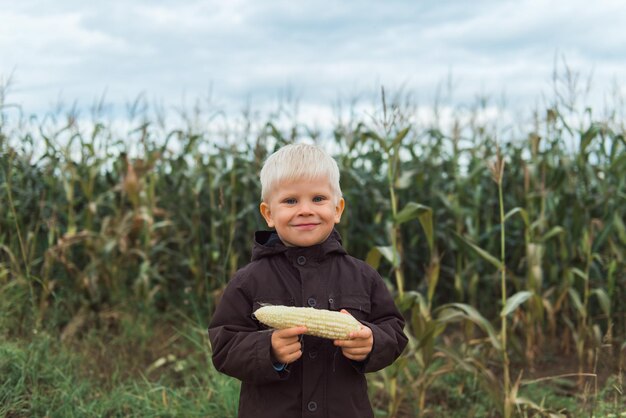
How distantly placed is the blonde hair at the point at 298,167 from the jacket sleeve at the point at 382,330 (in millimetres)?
392

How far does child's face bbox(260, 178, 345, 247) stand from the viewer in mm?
2283

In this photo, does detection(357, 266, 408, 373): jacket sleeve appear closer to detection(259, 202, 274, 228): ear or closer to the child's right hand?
the child's right hand

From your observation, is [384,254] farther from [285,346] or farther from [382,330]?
[285,346]

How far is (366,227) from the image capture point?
6512mm

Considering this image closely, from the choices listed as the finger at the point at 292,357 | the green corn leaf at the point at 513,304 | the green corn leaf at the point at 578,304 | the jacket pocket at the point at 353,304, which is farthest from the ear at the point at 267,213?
the green corn leaf at the point at 578,304

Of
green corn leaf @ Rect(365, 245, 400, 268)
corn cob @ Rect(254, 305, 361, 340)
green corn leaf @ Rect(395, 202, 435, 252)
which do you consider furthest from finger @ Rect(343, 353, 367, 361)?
green corn leaf @ Rect(395, 202, 435, 252)

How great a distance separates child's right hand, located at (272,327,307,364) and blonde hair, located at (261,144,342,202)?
50 centimetres

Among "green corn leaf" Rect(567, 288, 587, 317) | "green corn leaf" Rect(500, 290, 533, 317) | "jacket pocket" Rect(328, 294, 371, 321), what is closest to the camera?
"jacket pocket" Rect(328, 294, 371, 321)

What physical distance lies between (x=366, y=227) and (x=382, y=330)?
4.20 meters

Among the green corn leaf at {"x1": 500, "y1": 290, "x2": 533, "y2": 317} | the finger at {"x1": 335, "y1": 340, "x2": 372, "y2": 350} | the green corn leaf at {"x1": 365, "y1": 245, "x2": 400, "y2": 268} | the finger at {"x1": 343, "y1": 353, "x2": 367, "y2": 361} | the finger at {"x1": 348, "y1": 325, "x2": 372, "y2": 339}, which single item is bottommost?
the green corn leaf at {"x1": 500, "y1": 290, "x2": 533, "y2": 317}

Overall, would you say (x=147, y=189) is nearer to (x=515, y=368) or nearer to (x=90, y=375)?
(x=90, y=375)

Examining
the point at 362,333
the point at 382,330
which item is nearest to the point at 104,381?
the point at 382,330

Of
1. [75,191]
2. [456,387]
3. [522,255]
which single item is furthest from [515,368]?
[75,191]

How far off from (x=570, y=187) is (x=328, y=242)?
4140 millimetres
